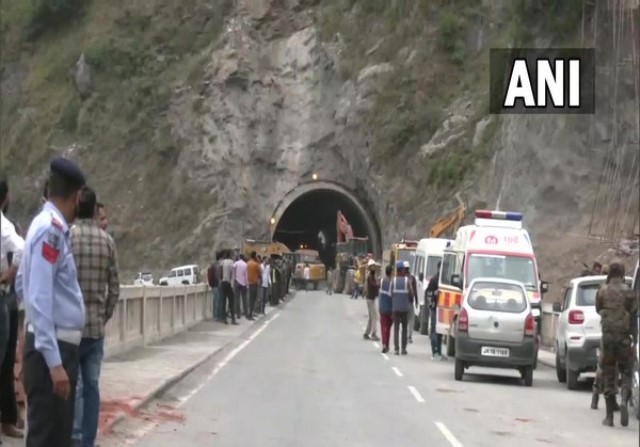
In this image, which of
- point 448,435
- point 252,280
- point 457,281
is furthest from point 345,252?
point 448,435

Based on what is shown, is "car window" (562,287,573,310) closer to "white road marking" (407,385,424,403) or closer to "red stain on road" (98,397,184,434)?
"white road marking" (407,385,424,403)

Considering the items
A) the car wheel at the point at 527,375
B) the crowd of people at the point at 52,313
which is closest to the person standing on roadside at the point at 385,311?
the car wheel at the point at 527,375

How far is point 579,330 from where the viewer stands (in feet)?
65.2

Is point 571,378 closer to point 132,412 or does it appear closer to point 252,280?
point 132,412

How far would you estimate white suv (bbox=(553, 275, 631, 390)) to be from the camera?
775 inches

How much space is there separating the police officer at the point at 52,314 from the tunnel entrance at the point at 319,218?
64.2 meters

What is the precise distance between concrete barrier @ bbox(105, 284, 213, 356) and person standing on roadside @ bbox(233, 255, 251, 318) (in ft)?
4.11

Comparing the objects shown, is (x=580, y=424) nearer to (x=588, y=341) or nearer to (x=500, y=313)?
(x=588, y=341)

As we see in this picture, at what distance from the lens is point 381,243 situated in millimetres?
72188

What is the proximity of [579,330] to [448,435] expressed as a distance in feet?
22.2

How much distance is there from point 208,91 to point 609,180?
3570cm

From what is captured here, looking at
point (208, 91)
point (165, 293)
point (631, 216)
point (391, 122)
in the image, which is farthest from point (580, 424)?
point (208, 91)

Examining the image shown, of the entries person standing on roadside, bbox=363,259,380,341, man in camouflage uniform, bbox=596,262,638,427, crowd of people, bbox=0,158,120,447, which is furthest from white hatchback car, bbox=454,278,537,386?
crowd of people, bbox=0,158,120,447

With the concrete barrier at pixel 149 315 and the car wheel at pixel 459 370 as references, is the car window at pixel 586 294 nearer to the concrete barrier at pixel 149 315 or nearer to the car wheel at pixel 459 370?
the car wheel at pixel 459 370
